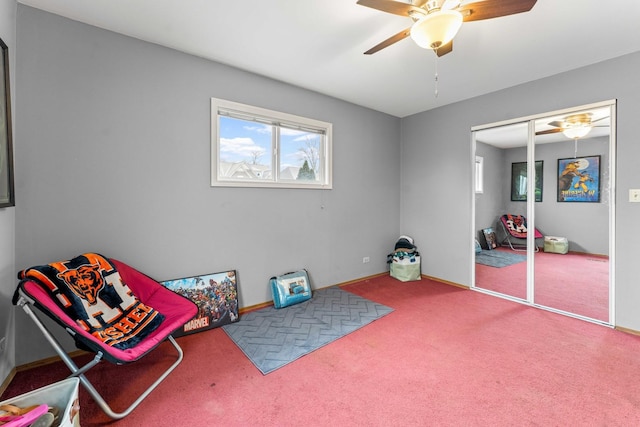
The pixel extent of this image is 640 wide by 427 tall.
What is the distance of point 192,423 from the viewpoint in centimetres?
151

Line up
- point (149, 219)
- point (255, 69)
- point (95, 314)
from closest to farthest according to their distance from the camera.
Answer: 1. point (95, 314)
2. point (149, 219)
3. point (255, 69)

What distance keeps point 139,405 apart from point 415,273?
3618 millimetres

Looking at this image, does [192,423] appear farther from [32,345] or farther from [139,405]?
[32,345]

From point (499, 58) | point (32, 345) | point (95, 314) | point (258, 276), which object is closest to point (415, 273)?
point (258, 276)

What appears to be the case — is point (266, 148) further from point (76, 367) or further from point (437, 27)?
point (76, 367)

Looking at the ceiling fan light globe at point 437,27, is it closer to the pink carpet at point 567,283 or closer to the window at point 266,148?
the window at point 266,148

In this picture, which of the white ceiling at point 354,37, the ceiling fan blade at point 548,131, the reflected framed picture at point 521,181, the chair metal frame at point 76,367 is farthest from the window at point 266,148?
the ceiling fan blade at point 548,131

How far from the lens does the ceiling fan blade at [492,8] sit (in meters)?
1.51

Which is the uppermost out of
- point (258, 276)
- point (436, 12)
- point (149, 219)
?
point (436, 12)

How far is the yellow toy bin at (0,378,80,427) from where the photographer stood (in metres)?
1.29

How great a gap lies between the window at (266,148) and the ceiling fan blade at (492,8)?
2074mm

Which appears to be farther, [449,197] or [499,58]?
[449,197]

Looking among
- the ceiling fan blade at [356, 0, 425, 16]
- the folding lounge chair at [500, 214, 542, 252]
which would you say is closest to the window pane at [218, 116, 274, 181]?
the ceiling fan blade at [356, 0, 425, 16]

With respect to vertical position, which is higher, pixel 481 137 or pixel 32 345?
pixel 481 137
